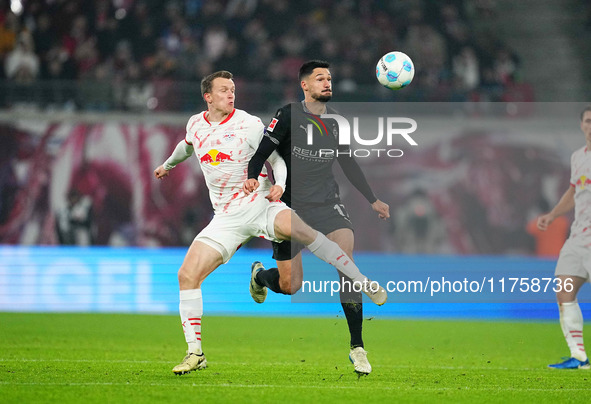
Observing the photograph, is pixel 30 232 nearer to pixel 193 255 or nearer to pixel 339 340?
pixel 339 340

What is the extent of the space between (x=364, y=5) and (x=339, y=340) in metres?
10.5

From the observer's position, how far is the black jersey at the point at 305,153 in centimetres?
749

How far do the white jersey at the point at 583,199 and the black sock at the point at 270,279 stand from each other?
3.00 m

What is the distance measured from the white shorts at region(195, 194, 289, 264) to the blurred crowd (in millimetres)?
9076

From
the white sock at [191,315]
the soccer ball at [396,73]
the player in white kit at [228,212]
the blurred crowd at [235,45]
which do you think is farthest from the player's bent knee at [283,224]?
the blurred crowd at [235,45]

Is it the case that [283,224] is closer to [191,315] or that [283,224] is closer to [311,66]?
[191,315]

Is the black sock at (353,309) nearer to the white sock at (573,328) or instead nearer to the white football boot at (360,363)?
the white football boot at (360,363)

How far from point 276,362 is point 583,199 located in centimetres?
339

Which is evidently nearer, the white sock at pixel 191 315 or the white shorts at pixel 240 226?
the white sock at pixel 191 315

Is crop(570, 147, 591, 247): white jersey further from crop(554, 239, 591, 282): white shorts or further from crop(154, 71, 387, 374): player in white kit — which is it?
crop(154, 71, 387, 374): player in white kit

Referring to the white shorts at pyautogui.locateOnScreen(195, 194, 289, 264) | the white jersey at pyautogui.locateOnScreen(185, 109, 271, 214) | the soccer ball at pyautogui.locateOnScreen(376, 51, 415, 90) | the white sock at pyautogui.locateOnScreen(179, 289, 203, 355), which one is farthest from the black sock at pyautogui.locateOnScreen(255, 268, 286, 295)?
the soccer ball at pyautogui.locateOnScreen(376, 51, 415, 90)

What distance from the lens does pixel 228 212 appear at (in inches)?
291

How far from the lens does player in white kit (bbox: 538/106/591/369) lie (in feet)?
27.5

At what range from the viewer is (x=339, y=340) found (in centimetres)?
1121
